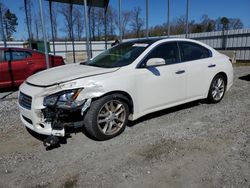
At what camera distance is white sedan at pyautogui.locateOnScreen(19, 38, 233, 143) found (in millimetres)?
3119

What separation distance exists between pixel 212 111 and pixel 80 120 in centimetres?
305

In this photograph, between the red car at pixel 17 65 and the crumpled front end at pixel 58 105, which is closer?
the crumpled front end at pixel 58 105

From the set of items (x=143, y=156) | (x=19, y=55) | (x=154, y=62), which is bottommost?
(x=143, y=156)

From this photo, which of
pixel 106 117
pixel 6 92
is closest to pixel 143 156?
pixel 106 117

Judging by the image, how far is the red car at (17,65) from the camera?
6727 mm

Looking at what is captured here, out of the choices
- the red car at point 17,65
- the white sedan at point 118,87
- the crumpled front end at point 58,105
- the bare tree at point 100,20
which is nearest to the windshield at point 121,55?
the white sedan at point 118,87

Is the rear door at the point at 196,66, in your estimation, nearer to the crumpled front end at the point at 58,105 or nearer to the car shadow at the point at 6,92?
the crumpled front end at the point at 58,105

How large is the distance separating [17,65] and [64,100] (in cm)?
471

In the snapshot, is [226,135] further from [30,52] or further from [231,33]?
[231,33]

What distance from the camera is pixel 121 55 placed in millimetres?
4160

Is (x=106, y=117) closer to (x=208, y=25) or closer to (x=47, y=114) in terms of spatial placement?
(x=47, y=114)

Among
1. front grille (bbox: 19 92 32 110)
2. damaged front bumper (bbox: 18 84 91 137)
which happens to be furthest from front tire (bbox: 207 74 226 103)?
front grille (bbox: 19 92 32 110)

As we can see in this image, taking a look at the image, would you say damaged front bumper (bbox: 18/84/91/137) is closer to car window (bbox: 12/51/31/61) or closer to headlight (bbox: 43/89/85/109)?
headlight (bbox: 43/89/85/109)

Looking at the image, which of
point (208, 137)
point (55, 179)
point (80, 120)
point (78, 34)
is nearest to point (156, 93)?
point (208, 137)
